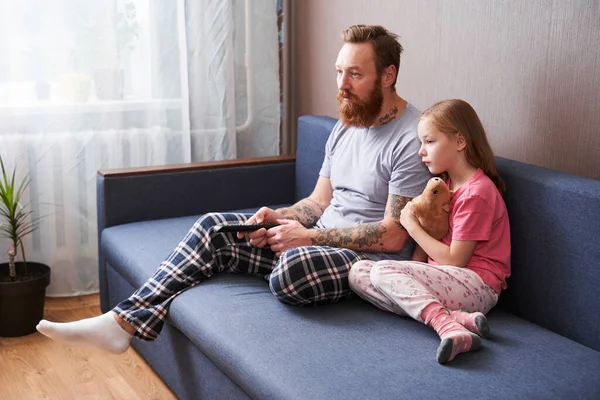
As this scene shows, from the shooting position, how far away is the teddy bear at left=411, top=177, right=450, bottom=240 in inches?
84.7

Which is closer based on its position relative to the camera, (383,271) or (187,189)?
(383,271)

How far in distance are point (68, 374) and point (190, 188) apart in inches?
33.7

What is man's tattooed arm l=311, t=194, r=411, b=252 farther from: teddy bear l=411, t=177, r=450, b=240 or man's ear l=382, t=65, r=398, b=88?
man's ear l=382, t=65, r=398, b=88

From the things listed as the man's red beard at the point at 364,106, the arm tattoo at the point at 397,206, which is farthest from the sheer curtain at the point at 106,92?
the arm tattoo at the point at 397,206

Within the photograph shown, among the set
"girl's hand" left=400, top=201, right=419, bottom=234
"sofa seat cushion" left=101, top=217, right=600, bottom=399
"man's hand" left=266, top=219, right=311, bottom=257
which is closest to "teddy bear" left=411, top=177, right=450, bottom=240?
"girl's hand" left=400, top=201, right=419, bottom=234

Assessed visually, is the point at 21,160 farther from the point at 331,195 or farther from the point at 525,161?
the point at 525,161

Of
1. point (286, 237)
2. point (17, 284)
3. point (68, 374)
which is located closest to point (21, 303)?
point (17, 284)

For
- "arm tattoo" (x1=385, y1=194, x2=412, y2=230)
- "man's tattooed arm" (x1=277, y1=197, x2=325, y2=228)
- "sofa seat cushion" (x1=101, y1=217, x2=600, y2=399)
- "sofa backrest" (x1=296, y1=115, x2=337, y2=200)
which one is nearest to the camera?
"sofa seat cushion" (x1=101, y1=217, x2=600, y2=399)

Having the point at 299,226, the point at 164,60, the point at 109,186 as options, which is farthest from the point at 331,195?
the point at 164,60

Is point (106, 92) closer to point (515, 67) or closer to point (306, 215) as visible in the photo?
point (306, 215)

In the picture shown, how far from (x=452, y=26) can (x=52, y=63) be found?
1639 millimetres

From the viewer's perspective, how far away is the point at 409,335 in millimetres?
1956

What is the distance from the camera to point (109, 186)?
2.97 metres

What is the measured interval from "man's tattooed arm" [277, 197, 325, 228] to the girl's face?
59 cm
